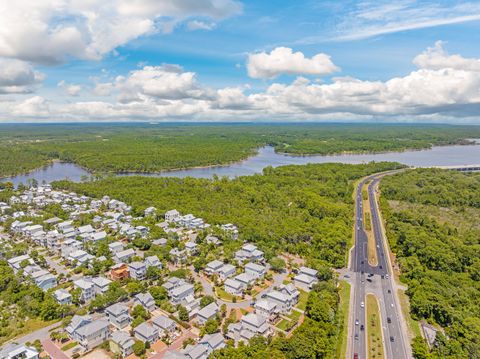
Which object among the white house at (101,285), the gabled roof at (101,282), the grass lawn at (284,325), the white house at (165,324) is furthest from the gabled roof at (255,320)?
the gabled roof at (101,282)

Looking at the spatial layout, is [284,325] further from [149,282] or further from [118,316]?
[149,282]

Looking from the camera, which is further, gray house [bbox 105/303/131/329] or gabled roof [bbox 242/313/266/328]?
gray house [bbox 105/303/131/329]

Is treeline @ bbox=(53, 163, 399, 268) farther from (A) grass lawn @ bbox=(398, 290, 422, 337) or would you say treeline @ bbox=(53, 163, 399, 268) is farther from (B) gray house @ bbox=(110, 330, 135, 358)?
(B) gray house @ bbox=(110, 330, 135, 358)

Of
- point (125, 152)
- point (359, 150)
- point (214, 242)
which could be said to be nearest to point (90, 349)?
point (214, 242)

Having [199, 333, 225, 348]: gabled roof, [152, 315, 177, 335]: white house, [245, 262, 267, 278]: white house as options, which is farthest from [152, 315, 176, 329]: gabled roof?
[245, 262, 267, 278]: white house

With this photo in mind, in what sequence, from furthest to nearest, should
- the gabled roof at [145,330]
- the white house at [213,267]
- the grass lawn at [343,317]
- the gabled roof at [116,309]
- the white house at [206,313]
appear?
the white house at [213,267] < the white house at [206,313] < the gabled roof at [116,309] < the gabled roof at [145,330] < the grass lawn at [343,317]

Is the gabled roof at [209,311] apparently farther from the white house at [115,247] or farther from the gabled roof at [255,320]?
the white house at [115,247]
